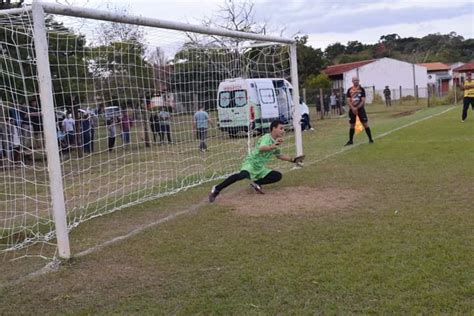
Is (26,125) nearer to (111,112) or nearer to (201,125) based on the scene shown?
(111,112)

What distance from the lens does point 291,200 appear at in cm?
783

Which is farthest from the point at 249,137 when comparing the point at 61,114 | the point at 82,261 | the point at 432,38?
the point at 432,38

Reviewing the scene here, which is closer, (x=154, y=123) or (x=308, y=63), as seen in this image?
(x=154, y=123)

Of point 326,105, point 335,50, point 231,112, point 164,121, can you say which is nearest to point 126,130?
point 164,121

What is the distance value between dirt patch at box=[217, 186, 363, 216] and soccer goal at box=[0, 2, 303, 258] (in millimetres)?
1592

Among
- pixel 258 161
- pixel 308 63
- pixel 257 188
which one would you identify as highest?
pixel 308 63

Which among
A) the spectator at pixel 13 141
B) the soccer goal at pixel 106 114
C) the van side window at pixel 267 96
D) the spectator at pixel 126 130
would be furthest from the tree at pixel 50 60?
the van side window at pixel 267 96

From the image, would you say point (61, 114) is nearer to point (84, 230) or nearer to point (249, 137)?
point (84, 230)

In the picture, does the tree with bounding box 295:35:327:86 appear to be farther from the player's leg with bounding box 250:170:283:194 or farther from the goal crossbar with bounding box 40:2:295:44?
the player's leg with bounding box 250:170:283:194

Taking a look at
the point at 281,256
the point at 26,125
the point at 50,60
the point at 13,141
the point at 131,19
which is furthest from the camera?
the point at 13,141

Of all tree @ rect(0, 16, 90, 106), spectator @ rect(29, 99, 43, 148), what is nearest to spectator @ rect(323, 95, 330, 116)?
spectator @ rect(29, 99, 43, 148)

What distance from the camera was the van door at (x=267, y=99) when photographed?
20984 millimetres

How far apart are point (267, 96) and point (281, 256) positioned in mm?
16759

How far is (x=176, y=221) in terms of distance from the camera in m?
7.04
